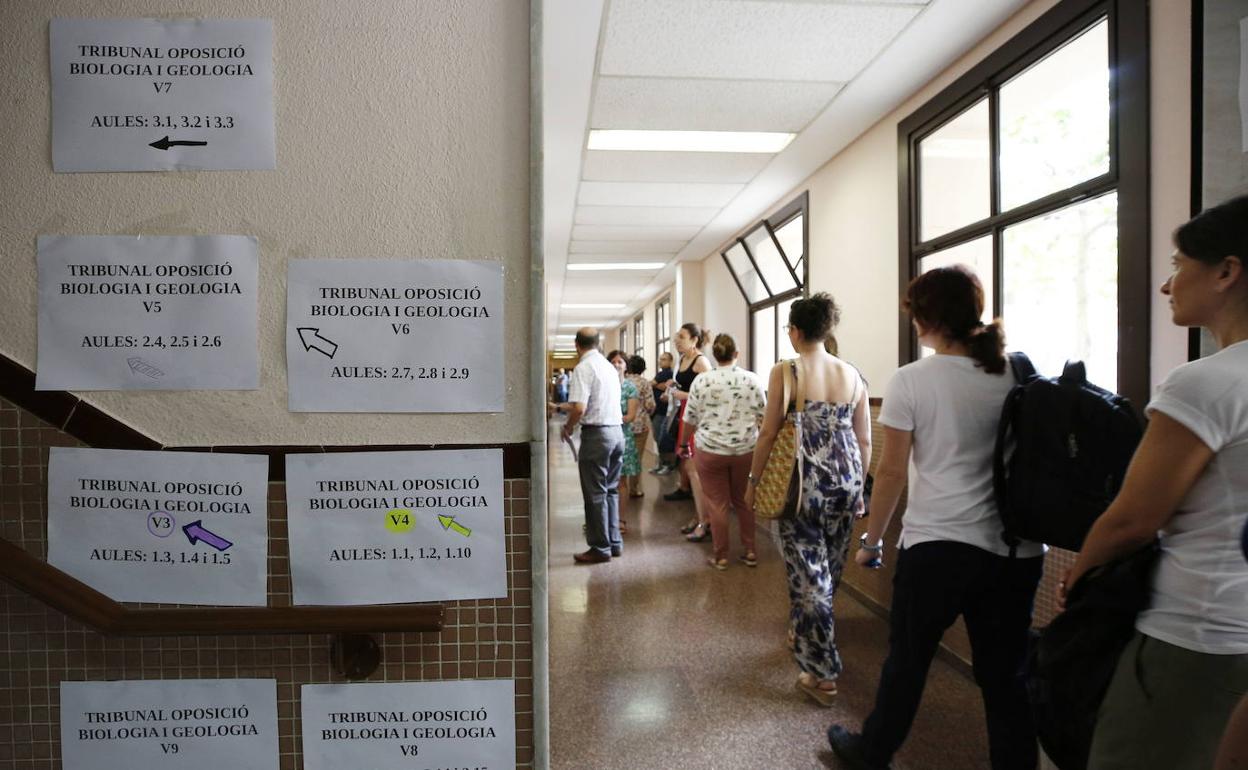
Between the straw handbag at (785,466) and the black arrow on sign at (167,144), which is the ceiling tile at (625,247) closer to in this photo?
the straw handbag at (785,466)

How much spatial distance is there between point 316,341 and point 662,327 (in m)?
10.7

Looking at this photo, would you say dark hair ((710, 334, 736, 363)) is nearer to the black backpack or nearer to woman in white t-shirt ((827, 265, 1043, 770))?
woman in white t-shirt ((827, 265, 1043, 770))

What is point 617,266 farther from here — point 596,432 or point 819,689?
point 819,689

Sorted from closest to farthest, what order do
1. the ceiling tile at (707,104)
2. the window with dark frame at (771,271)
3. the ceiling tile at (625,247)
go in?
the ceiling tile at (707,104)
the window with dark frame at (771,271)
the ceiling tile at (625,247)

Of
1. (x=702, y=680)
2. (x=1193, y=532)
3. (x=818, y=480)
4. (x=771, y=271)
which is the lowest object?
(x=702, y=680)

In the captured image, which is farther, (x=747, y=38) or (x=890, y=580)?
(x=890, y=580)

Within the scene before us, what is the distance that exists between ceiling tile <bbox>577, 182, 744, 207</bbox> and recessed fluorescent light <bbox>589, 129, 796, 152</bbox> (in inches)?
31.0

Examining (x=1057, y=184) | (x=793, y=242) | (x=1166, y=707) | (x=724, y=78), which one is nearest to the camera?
(x=1166, y=707)

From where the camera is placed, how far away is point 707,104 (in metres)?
3.55

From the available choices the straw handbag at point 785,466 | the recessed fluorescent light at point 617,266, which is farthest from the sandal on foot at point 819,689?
the recessed fluorescent light at point 617,266

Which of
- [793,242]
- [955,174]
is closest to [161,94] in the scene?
[955,174]

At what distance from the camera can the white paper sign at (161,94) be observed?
38.1 inches

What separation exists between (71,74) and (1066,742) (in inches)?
75.4

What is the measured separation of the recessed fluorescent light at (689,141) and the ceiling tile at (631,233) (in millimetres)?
2236
